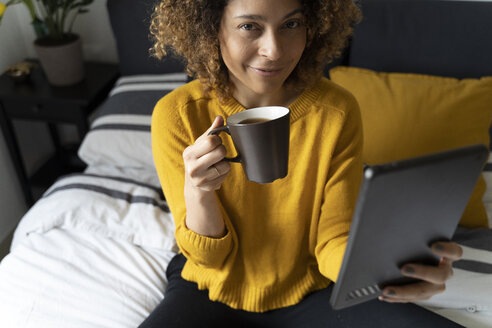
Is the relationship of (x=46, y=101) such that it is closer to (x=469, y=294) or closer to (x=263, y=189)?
(x=263, y=189)

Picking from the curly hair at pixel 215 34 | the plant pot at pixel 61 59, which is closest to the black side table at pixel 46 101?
the plant pot at pixel 61 59

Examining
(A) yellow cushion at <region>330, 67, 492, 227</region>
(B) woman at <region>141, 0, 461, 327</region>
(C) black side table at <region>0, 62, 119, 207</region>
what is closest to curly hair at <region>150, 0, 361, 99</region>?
(B) woman at <region>141, 0, 461, 327</region>

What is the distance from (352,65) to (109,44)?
52.0 inches

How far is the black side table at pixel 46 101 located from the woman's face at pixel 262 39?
1209mm

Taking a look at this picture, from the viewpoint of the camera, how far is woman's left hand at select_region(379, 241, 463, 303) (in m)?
0.72

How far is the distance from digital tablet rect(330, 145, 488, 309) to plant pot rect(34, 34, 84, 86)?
5.50 feet

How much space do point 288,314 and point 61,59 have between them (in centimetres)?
151

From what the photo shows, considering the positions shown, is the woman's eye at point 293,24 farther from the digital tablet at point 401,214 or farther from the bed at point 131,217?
the bed at point 131,217

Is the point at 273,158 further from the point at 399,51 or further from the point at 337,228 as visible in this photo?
the point at 399,51

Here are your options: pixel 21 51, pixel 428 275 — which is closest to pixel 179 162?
pixel 428 275

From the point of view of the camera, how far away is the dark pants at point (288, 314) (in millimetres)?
991

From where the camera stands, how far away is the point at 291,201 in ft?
3.50

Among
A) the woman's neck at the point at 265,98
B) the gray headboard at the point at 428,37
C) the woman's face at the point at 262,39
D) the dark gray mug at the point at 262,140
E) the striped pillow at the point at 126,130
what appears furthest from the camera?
the striped pillow at the point at 126,130

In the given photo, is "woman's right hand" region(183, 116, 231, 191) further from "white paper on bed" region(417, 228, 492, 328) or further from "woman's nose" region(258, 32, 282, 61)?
"white paper on bed" region(417, 228, 492, 328)
